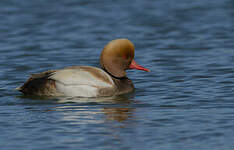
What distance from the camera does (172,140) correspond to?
23.0 ft

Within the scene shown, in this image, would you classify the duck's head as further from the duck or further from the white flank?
the white flank

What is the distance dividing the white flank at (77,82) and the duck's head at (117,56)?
613mm

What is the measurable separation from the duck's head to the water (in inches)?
21.9

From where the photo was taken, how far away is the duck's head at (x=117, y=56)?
9.96m

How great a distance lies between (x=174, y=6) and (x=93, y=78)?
10.3 m

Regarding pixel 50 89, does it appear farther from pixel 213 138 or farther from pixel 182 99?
pixel 213 138

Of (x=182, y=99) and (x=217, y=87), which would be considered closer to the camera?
(x=182, y=99)

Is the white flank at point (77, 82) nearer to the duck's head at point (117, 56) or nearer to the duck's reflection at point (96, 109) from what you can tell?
the duck's reflection at point (96, 109)

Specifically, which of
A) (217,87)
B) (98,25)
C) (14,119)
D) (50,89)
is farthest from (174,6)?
(14,119)

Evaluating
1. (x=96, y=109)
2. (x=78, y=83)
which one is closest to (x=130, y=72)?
(x=78, y=83)

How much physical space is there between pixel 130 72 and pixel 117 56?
2032 millimetres

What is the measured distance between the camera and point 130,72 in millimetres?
12094

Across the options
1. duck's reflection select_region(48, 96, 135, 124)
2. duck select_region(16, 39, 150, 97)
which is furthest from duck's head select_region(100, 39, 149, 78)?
duck's reflection select_region(48, 96, 135, 124)

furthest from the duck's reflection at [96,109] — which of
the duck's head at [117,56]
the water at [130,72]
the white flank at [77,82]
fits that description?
the duck's head at [117,56]
